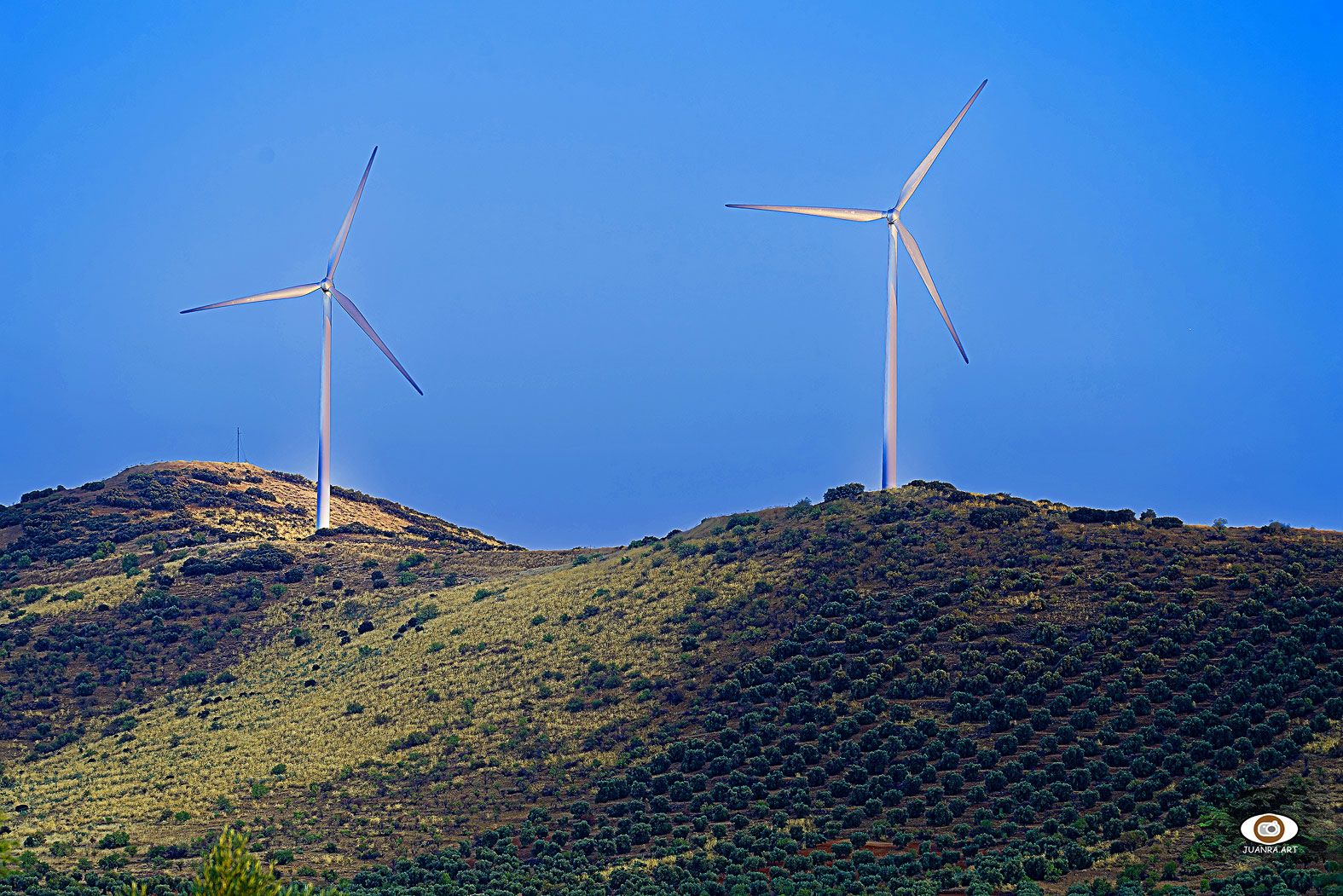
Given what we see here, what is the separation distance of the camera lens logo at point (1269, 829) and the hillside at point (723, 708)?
57 centimetres

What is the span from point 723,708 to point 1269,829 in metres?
30.4

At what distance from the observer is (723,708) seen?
7412 cm

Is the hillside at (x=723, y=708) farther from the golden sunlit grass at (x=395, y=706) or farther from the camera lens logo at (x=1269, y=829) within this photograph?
the camera lens logo at (x=1269, y=829)

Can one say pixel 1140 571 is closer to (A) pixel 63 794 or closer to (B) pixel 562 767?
(B) pixel 562 767

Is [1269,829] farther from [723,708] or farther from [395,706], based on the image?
[395,706]

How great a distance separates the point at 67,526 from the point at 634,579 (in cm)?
5392

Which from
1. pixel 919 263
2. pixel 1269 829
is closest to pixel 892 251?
pixel 919 263

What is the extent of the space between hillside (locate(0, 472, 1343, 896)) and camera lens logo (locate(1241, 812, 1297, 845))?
1.86 ft

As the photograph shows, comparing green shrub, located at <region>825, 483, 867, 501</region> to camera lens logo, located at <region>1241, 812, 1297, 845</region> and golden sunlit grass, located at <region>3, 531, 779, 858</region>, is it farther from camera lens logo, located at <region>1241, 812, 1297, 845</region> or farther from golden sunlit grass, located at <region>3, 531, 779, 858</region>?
camera lens logo, located at <region>1241, 812, 1297, 845</region>

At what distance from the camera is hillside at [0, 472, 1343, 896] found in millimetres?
56812

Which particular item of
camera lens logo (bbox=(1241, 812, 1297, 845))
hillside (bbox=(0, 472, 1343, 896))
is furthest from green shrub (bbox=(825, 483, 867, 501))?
camera lens logo (bbox=(1241, 812, 1297, 845))

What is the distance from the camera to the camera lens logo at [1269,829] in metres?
47.4

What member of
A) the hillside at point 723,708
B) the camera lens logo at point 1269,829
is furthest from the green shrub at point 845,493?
the camera lens logo at point 1269,829

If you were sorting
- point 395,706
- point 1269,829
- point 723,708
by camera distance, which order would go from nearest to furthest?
point 1269,829, point 723,708, point 395,706
